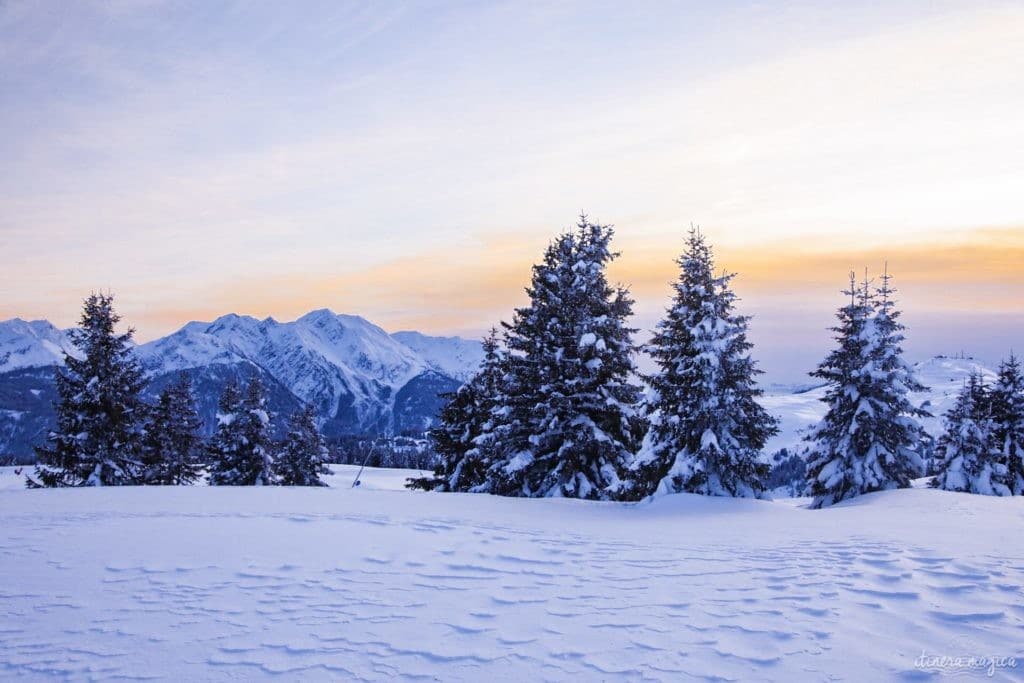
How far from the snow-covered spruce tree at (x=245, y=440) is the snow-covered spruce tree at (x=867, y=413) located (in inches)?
1189

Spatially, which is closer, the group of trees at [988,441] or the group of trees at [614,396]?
the group of trees at [614,396]

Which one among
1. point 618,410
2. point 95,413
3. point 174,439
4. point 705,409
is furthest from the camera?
point 174,439

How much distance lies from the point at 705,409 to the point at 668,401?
4.43ft

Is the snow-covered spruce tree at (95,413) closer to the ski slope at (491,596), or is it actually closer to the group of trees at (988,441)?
the ski slope at (491,596)

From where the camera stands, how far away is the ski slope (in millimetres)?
5875

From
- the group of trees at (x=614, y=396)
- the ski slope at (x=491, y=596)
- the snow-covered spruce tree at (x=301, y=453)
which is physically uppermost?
the group of trees at (x=614, y=396)

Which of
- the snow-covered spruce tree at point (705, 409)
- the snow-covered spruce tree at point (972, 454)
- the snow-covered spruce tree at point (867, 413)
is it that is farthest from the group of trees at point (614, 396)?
the snow-covered spruce tree at point (972, 454)

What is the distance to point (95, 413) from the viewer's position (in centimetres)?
2672

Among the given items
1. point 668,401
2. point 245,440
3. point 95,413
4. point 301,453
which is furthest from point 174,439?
point 668,401

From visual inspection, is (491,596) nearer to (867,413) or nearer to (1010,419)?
(867,413)

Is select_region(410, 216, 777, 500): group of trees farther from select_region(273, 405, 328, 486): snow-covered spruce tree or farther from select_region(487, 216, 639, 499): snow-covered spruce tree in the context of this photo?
select_region(273, 405, 328, 486): snow-covered spruce tree

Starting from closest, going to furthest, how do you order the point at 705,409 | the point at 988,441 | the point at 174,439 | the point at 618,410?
the point at 705,409
the point at 618,410
the point at 988,441
the point at 174,439

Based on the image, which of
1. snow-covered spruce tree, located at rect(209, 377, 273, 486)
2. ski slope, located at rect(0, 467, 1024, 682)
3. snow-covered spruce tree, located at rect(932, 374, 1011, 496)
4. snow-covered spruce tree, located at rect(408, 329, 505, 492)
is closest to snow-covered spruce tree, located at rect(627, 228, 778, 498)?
ski slope, located at rect(0, 467, 1024, 682)

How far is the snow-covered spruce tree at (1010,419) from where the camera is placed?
1235 inches
